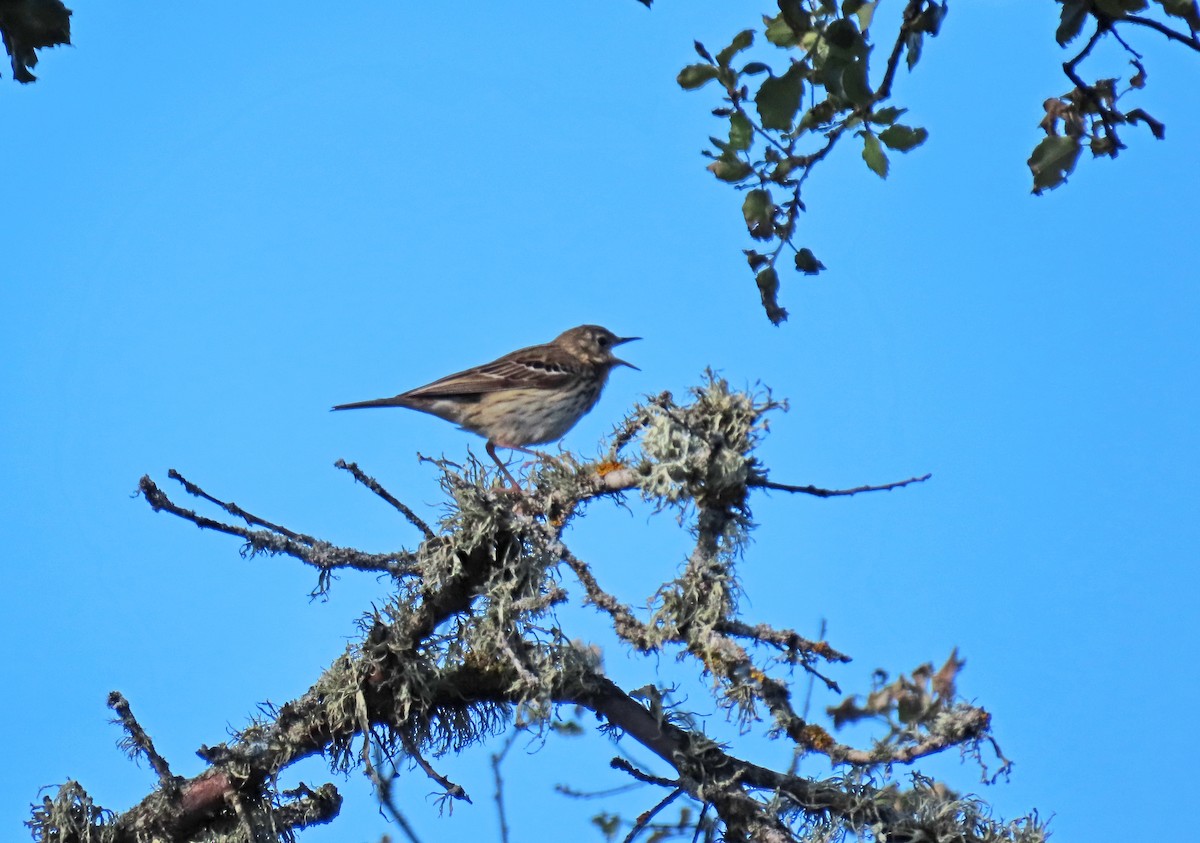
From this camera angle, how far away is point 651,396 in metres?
4.23

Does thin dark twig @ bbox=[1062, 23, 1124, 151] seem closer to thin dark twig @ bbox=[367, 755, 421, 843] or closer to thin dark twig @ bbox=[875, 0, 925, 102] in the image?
thin dark twig @ bbox=[875, 0, 925, 102]

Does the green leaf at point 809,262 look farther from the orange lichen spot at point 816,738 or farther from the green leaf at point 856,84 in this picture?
the orange lichen spot at point 816,738

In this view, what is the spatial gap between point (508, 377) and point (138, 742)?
A: 507 cm

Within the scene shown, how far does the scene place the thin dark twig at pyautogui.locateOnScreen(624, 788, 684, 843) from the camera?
4.04 meters

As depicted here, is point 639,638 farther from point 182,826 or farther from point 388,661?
point 182,826

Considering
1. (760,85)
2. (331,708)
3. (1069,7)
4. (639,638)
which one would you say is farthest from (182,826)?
(1069,7)

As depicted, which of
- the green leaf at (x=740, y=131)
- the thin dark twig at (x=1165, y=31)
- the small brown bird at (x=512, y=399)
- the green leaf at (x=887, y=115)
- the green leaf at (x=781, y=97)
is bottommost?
the thin dark twig at (x=1165, y=31)

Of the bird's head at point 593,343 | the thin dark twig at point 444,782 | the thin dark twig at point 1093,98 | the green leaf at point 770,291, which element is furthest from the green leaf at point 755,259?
the bird's head at point 593,343

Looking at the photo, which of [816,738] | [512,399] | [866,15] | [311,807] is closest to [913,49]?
[866,15]

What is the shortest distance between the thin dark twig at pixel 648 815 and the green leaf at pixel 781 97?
2.13 metres

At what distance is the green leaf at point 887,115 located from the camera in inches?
142

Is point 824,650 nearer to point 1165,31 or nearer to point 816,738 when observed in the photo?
point 816,738

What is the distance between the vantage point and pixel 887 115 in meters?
3.62

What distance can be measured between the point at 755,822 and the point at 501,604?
1090 mm
